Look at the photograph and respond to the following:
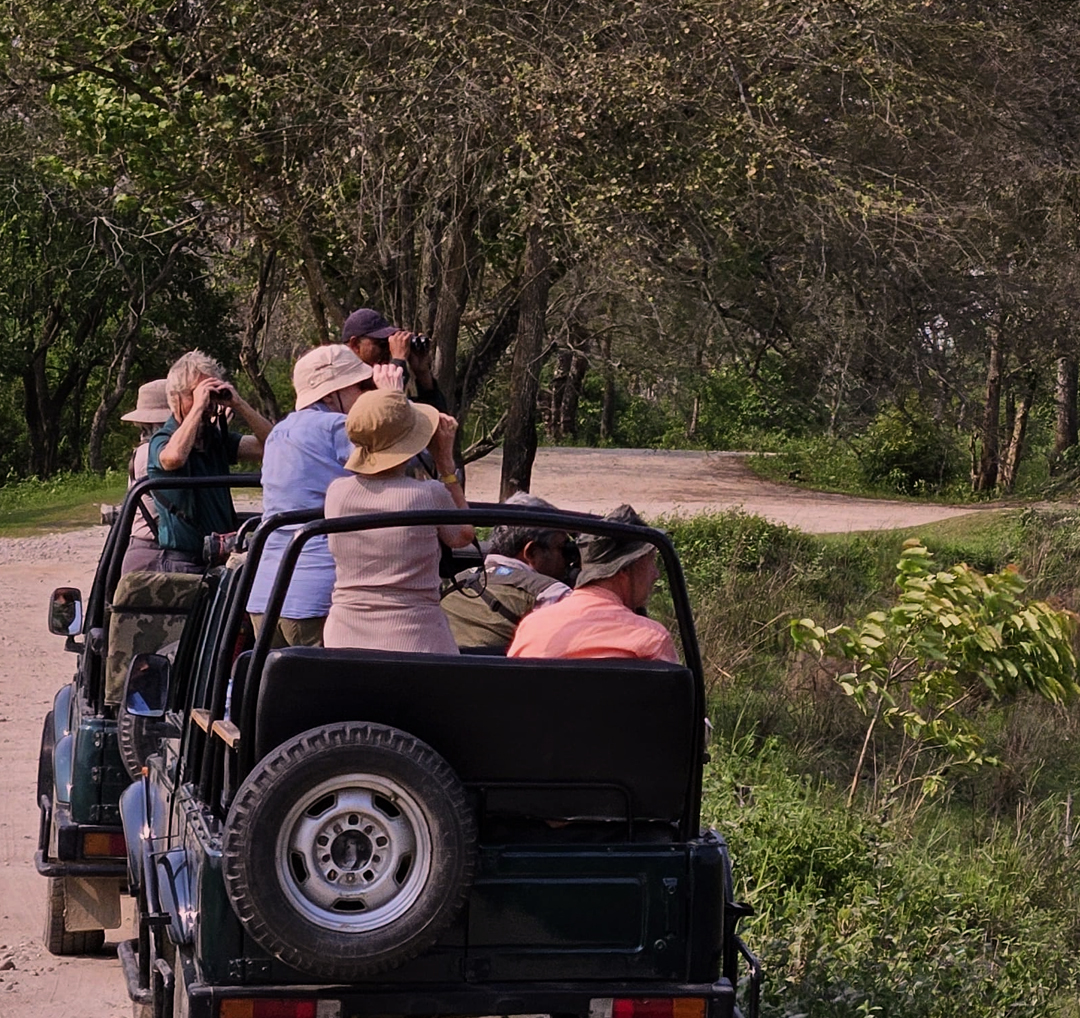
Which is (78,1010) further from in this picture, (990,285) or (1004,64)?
(1004,64)

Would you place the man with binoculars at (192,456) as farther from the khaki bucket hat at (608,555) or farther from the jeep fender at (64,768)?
the khaki bucket hat at (608,555)

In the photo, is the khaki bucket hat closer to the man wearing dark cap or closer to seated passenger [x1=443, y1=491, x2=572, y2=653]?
seated passenger [x1=443, y1=491, x2=572, y2=653]

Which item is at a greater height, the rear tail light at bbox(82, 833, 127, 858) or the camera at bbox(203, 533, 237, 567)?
the camera at bbox(203, 533, 237, 567)

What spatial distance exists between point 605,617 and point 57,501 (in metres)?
20.2

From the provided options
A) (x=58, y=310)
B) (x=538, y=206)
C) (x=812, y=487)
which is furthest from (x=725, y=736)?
(x=58, y=310)

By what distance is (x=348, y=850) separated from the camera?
3566 millimetres

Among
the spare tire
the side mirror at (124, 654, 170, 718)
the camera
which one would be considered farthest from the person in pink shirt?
the camera

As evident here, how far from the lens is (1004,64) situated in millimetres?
12258

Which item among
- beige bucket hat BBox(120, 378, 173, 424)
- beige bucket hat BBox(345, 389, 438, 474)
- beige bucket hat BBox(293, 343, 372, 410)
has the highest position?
beige bucket hat BBox(293, 343, 372, 410)

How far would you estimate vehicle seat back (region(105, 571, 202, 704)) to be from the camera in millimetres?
5645

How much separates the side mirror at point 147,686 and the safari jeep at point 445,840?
17.3 inches

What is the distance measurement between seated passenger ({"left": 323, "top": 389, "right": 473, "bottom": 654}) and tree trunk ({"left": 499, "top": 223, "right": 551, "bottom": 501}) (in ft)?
22.6

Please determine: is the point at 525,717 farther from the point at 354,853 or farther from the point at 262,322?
the point at 262,322

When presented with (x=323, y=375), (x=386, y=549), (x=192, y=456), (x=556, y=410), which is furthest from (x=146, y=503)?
(x=556, y=410)
